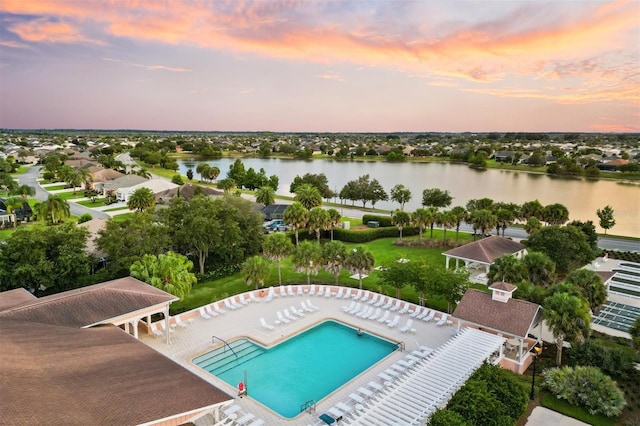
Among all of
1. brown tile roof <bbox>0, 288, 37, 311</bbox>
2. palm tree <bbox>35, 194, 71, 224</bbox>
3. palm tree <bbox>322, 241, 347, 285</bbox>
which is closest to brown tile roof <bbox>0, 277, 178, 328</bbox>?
brown tile roof <bbox>0, 288, 37, 311</bbox>

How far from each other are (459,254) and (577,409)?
63.9ft

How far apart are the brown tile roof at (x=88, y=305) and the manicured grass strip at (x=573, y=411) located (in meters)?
20.2

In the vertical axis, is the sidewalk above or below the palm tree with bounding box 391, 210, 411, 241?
below

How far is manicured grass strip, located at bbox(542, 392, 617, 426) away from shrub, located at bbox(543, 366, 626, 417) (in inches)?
7.0

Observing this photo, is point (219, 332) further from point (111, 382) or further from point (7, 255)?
point (7, 255)

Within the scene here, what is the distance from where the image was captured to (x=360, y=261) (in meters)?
32.3

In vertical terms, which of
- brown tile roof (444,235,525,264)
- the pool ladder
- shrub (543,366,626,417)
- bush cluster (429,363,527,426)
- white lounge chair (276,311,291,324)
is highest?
brown tile roof (444,235,525,264)

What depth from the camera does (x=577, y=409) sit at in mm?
19156

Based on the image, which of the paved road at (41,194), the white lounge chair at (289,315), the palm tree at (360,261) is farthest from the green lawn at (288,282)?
the paved road at (41,194)

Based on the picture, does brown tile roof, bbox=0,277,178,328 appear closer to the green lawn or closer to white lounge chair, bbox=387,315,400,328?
the green lawn

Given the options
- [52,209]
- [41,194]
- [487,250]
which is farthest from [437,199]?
[41,194]

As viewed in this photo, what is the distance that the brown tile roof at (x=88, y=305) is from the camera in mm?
20141

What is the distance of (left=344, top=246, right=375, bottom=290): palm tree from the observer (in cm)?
3225

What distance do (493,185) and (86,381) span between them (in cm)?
10136
